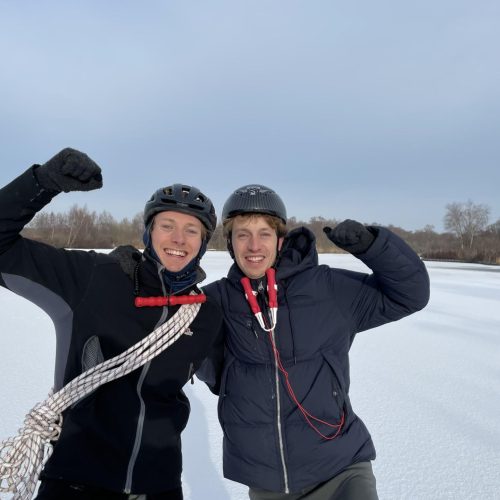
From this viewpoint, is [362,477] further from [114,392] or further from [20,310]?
[20,310]

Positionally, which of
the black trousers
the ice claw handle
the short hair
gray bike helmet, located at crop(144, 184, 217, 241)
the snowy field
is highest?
gray bike helmet, located at crop(144, 184, 217, 241)

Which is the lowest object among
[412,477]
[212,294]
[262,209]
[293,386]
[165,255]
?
[412,477]

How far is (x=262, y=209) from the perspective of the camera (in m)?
2.27

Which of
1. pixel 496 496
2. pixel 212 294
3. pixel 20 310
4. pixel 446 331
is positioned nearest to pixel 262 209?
pixel 212 294

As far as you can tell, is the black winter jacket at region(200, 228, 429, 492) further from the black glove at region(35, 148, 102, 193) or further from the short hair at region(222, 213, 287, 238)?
the black glove at region(35, 148, 102, 193)

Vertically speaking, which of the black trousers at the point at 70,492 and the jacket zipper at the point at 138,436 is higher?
the jacket zipper at the point at 138,436

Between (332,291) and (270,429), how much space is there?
777mm

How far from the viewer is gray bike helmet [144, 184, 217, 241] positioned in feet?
6.96

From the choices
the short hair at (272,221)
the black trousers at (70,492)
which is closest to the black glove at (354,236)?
the short hair at (272,221)

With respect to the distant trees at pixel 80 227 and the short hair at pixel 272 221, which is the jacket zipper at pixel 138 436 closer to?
the short hair at pixel 272 221

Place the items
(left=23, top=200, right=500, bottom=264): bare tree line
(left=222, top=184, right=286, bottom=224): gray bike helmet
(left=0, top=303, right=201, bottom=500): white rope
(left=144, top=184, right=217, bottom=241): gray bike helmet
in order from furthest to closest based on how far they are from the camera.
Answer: (left=23, top=200, right=500, bottom=264): bare tree line, (left=222, top=184, right=286, bottom=224): gray bike helmet, (left=144, top=184, right=217, bottom=241): gray bike helmet, (left=0, top=303, right=201, bottom=500): white rope

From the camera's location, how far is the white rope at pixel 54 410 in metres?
1.43

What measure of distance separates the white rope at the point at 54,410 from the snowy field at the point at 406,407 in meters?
1.19

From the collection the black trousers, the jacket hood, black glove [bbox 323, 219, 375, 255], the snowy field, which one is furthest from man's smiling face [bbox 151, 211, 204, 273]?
the snowy field
